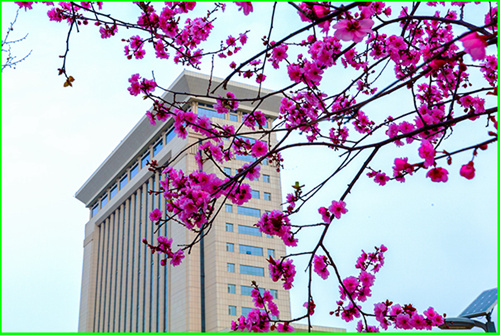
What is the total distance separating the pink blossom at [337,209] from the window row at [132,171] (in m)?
30.2

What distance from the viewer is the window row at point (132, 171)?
34.8 metres

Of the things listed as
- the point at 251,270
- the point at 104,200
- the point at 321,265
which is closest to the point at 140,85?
the point at 321,265

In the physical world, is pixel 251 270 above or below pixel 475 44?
above

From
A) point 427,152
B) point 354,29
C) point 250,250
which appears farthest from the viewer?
point 250,250

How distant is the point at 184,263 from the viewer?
29875 mm

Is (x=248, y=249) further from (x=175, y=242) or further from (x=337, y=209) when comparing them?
(x=337, y=209)

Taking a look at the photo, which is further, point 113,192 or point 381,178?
point 113,192

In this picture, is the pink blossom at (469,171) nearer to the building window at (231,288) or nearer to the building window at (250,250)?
the building window at (231,288)

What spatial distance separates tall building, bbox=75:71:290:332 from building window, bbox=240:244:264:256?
0.06m

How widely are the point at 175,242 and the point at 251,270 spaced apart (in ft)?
15.8

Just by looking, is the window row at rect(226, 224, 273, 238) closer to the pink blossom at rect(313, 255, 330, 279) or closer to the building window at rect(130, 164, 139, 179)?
the building window at rect(130, 164, 139, 179)

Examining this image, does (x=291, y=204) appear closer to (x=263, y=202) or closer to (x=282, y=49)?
(x=282, y=49)

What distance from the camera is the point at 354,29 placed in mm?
2514

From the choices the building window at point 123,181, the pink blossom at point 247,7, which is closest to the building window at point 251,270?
the building window at point 123,181
